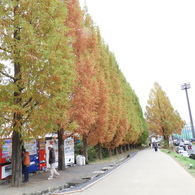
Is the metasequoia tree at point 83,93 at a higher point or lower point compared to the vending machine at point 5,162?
higher

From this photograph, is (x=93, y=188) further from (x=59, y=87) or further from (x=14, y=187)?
(x=59, y=87)

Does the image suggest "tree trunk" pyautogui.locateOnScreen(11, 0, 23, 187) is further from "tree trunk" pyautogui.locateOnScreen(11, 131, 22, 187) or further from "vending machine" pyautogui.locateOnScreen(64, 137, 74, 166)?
"vending machine" pyautogui.locateOnScreen(64, 137, 74, 166)

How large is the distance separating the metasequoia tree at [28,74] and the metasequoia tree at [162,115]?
34767mm

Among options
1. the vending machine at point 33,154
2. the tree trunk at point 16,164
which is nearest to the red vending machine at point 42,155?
the vending machine at point 33,154

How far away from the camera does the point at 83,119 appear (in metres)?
12.1

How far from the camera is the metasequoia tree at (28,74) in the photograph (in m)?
7.46

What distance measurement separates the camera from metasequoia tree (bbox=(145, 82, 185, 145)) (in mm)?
39703

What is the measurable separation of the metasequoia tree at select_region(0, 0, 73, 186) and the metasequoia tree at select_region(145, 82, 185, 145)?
114ft

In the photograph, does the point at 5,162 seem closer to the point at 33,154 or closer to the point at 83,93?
the point at 33,154

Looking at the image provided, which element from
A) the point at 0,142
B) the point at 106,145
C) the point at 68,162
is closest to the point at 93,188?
the point at 0,142

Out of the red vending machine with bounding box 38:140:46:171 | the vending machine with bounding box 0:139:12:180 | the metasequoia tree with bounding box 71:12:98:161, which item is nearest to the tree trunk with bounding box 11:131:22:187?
the vending machine with bounding box 0:139:12:180

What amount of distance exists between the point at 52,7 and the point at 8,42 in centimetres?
238

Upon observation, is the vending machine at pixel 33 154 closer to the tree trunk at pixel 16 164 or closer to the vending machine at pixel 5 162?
the vending machine at pixel 5 162

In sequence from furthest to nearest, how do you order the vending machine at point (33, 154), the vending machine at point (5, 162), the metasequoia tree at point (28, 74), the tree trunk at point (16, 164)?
the vending machine at point (33, 154), the vending machine at point (5, 162), the tree trunk at point (16, 164), the metasequoia tree at point (28, 74)
